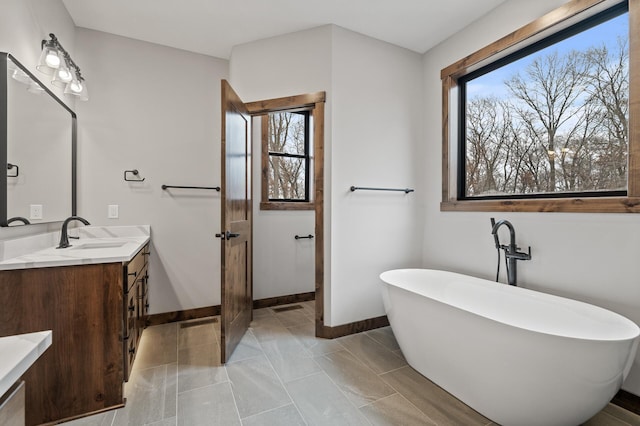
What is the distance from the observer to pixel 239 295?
2.47 metres

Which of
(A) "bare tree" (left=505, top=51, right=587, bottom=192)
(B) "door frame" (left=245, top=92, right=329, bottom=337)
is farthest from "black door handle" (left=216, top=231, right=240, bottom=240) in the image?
(A) "bare tree" (left=505, top=51, right=587, bottom=192)

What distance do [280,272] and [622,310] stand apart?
2774 mm

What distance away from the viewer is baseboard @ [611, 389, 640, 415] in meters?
1.61

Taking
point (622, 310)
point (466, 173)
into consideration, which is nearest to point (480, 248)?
point (466, 173)

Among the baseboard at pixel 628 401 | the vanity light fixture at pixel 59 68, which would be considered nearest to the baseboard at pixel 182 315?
the vanity light fixture at pixel 59 68

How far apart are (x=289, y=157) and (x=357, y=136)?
Result: 3.97 ft

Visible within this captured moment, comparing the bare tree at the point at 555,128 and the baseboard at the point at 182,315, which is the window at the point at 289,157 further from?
the bare tree at the point at 555,128

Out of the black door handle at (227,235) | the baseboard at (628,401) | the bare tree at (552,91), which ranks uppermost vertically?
the bare tree at (552,91)

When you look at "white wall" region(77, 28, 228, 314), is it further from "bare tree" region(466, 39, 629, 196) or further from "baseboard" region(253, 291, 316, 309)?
"bare tree" region(466, 39, 629, 196)

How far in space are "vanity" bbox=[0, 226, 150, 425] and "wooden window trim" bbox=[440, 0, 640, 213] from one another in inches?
102

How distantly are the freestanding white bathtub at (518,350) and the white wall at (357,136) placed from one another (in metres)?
0.53

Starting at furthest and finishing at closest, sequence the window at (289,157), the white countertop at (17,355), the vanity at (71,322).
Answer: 1. the window at (289,157)
2. the vanity at (71,322)
3. the white countertop at (17,355)

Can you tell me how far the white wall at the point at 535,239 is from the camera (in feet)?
5.45

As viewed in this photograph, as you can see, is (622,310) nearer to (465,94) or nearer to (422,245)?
(422,245)
